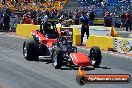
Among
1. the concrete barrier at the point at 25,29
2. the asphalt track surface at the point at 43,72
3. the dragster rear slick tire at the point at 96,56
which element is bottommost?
the concrete barrier at the point at 25,29

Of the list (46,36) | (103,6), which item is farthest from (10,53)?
(103,6)

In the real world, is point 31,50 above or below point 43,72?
above

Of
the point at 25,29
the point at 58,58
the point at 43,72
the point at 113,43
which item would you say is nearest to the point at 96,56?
the point at 58,58

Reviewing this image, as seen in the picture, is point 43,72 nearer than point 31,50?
Yes

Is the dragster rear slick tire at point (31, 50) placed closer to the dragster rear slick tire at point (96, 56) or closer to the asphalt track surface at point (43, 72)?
the asphalt track surface at point (43, 72)

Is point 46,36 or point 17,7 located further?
point 17,7

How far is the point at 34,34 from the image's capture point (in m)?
16.8

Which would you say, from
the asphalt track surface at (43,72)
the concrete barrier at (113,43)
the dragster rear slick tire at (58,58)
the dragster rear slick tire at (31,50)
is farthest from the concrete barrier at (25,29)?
the dragster rear slick tire at (58,58)

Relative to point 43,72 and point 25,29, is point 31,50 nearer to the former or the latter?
point 43,72

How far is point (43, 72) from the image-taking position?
13.7 meters

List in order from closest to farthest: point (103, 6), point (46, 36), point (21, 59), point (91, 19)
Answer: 1. point (46, 36)
2. point (21, 59)
3. point (91, 19)
4. point (103, 6)

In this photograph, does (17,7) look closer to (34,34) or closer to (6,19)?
(6,19)

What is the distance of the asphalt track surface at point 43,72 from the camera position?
37.8 ft

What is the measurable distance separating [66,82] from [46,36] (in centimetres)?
436
